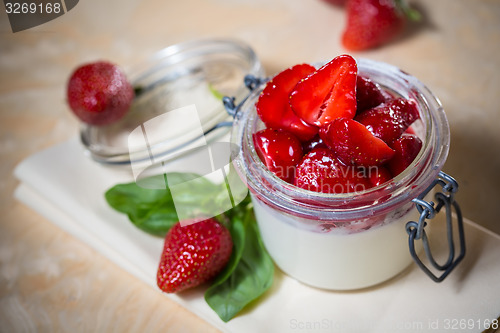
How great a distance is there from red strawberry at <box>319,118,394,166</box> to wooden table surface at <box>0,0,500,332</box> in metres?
0.28

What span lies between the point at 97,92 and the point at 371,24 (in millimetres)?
575

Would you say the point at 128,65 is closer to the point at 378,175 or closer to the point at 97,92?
the point at 97,92

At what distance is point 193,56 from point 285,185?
0.67m

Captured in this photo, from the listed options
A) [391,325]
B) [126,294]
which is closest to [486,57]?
[391,325]

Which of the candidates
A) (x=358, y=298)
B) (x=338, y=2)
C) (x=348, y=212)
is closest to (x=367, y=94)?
(x=348, y=212)

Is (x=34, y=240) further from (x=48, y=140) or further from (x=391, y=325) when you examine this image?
(x=391, y=325)

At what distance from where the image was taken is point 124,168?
1.09 meters

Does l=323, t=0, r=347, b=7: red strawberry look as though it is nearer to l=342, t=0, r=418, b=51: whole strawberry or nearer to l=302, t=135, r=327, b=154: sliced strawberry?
l=342, t=0, r=418, b=51: whole strawberry

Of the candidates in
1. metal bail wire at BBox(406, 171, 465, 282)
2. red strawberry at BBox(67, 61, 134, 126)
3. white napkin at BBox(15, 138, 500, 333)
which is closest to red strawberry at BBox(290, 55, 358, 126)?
metal bail wire at BBox(406, 171, 465, 282)

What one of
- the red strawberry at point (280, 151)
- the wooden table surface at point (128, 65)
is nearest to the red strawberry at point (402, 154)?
the red strawberry at point (280, 151)

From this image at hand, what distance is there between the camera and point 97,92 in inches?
44.3

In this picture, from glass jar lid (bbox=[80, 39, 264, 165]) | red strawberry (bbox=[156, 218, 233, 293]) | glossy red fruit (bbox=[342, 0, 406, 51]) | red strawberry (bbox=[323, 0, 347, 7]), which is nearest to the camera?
red strawberry (bbox=[156, 218, 233, 293])

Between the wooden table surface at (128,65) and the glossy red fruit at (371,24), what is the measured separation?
0.02 metres

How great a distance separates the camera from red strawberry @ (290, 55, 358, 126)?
746mm
